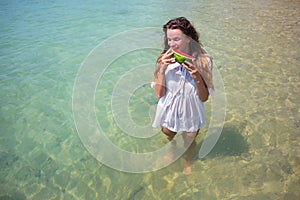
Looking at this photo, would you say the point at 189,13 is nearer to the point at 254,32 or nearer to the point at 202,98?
the point at 254,32

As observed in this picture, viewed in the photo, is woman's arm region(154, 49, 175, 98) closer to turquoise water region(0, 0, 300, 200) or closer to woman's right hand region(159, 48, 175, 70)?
woman's right hand region(159, 48, 175, 70)

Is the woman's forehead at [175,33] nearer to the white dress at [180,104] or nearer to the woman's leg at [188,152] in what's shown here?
the white dress at [180,104]

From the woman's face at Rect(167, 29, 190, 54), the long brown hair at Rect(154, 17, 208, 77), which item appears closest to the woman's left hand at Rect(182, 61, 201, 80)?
the long brown hair at Rect(154, 17, 208, 77)

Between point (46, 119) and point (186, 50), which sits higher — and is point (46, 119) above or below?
below

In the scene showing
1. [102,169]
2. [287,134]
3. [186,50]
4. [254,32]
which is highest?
[186,50]

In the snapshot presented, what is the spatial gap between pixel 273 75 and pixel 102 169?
171 inches

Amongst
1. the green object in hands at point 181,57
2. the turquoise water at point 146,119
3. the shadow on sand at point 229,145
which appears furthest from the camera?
the shadow on sand at point 229,145

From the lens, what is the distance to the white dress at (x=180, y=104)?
2639 mm

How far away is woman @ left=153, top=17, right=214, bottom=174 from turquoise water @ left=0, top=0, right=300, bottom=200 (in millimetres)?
938

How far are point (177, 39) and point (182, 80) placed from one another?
0.46 m

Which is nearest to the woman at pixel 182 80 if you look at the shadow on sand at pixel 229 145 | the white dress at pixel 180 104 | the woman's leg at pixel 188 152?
the white dress at pixel 180 104

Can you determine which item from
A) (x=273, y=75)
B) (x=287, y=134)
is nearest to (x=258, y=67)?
(x=273, y=75)

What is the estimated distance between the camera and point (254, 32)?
7.91 metres

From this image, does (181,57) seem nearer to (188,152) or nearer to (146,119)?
(188,152)
